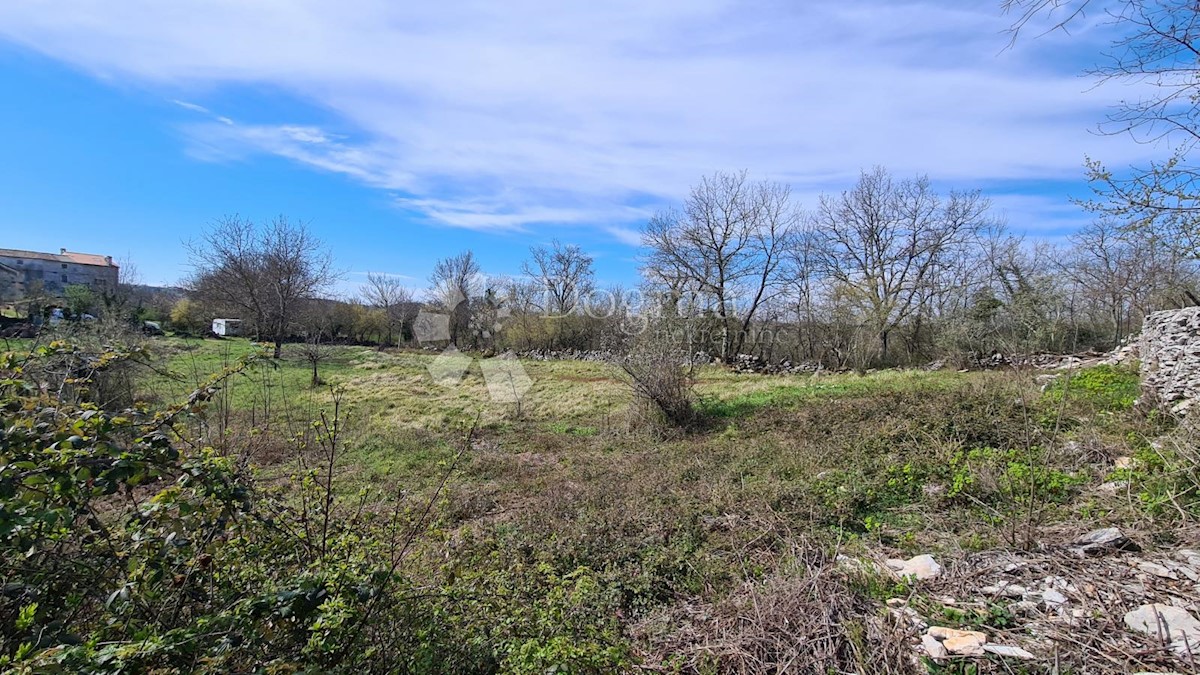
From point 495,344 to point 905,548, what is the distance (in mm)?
25381

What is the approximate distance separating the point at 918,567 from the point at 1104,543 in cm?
104

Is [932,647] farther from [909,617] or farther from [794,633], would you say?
[794,633]

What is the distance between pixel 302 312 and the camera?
2022 cm

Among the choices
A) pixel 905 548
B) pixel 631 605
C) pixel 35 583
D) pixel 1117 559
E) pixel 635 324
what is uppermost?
pixel 635 324

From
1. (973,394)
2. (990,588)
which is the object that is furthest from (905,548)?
(973,394)

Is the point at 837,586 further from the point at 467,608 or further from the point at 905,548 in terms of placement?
the point at 467,608

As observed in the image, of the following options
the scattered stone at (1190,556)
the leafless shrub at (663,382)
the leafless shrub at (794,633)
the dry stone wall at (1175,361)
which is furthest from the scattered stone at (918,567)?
the leafless shrub at (663,382)

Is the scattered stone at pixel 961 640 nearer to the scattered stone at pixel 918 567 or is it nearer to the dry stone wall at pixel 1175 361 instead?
the scattered stone at pixel 918 567

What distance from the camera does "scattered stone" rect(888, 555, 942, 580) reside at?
286 cm

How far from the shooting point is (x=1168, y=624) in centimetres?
206

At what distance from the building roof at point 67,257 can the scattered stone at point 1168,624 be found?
42.0 m

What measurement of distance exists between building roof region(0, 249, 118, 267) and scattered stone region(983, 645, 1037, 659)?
4155 cm

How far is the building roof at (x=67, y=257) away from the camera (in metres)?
29.4

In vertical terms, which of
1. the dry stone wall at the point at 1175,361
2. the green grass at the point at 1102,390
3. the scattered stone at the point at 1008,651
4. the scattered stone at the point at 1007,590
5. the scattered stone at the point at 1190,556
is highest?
the dry stone wall at the point at 1175,361
